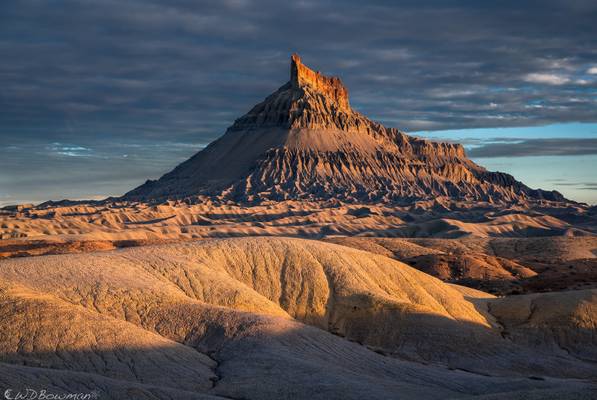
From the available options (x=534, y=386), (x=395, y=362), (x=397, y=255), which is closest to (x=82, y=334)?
(x=395, y=362)

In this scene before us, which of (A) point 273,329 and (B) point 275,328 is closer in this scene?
(A) point 273,329

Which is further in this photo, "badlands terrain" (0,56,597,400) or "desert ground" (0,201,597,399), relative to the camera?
"desert ground" (0,201,597,399)

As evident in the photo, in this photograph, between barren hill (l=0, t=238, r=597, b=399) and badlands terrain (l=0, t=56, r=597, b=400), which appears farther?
barren hill (l=0, t=238, r=597, b=399)

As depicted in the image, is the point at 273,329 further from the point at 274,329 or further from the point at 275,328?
the point at 275,328

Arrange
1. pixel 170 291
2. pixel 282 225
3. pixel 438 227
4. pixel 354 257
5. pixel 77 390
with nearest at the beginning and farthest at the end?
pixel 77 390 < pixel 170 291 < pixel 354 257 < pixel 438 227 < pixel 282 225

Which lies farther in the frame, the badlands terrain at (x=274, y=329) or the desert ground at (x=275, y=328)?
the desert ground at (x=275, y=328)

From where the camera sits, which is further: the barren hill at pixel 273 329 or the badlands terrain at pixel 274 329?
the barren hill at pixel 273 329

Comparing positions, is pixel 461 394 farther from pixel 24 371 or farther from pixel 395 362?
pixel 24 371

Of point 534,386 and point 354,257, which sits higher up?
point 354,257

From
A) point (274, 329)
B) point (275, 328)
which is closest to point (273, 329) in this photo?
point (274, 329)

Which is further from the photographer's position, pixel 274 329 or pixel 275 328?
pixel 275 328

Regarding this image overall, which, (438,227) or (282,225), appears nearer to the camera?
(438,227)
